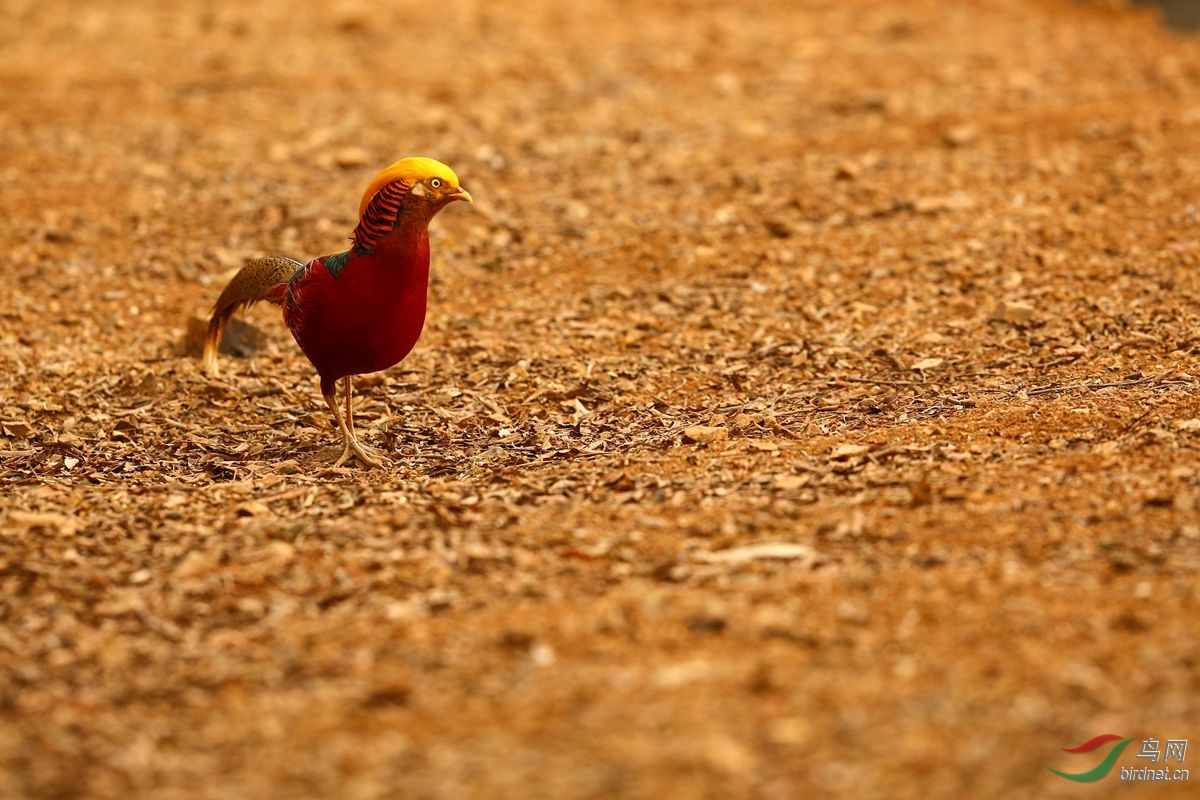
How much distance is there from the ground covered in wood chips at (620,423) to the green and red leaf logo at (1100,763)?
26 millimetres

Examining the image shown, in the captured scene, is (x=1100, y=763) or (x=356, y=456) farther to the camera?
(x=356, y=456)

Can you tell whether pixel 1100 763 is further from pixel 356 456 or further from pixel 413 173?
pixel 356 456

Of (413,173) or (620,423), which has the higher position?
(413,173)

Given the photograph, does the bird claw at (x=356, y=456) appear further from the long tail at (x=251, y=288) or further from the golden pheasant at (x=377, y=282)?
the long tail at (x=251, y=288)

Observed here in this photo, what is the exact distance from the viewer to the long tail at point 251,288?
17.0 feet

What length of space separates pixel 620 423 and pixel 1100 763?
2753 mm

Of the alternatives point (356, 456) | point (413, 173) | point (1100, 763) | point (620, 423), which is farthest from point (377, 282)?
point (1100, 763)

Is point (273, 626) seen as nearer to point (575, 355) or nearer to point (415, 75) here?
point (575, 355)

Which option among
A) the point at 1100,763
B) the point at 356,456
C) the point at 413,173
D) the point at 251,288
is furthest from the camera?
the point at 251,288

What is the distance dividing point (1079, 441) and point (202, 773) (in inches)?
117

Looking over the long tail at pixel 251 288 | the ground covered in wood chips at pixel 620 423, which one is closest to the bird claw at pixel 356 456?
the ground covered in wood chips at pixel 620 423

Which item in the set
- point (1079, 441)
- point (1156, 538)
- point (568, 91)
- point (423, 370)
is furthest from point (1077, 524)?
point (568, 91)

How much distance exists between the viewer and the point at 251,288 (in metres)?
5.28

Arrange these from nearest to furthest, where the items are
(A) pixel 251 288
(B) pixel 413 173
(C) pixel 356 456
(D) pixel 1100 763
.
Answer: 1. (D) pixel 1100 763
2. (B) pixel 413 173
3. (C) pixel 356 456
4. (A) pixel 251 288
